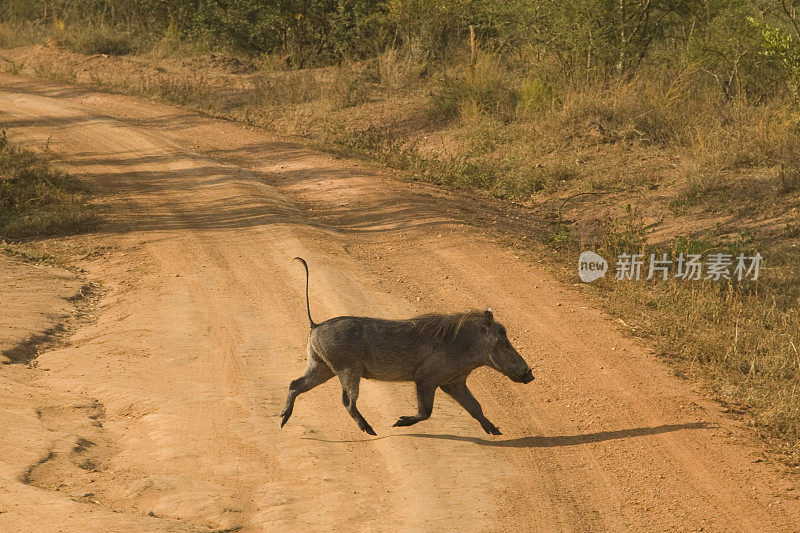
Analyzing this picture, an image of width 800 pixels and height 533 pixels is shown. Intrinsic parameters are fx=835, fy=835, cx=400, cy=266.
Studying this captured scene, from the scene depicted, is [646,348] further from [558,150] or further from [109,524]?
[558,150]

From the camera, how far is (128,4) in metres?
23.9

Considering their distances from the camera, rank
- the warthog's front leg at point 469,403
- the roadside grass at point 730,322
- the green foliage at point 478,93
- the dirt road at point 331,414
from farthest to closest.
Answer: the green foliage at point 478,93, the roadside grass at point 730,322, the warthog's front leg at point 469,403, the dirt road at point 331,414

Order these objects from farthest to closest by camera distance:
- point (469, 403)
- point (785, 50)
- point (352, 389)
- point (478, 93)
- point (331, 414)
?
1. point (478, 93)
2. point (785, 50)
3. point (331, 414)
4. point (469, 403)
5. point (352, 389)

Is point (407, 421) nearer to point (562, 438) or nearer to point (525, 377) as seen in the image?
point (525, 377)

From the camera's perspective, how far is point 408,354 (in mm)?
5781

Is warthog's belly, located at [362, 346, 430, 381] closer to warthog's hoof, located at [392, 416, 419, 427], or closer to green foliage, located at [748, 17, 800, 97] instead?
warthog's hoof, located at [392, 416, 419, 427]

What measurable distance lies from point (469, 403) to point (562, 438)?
767 mm

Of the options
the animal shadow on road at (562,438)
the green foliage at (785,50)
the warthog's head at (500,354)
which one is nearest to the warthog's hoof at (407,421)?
the animal shadow on road at (562,438)

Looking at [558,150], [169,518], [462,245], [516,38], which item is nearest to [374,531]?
[169,518]

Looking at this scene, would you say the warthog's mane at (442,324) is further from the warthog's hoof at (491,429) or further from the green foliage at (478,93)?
the green foliage at (478,93)

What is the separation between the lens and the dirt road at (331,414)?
5.02m

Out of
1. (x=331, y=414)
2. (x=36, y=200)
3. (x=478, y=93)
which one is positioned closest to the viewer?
(x=331, y=414)

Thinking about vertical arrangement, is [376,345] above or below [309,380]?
A: above

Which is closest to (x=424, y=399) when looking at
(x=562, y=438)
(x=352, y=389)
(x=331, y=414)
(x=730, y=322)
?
(x=352, y=389)
